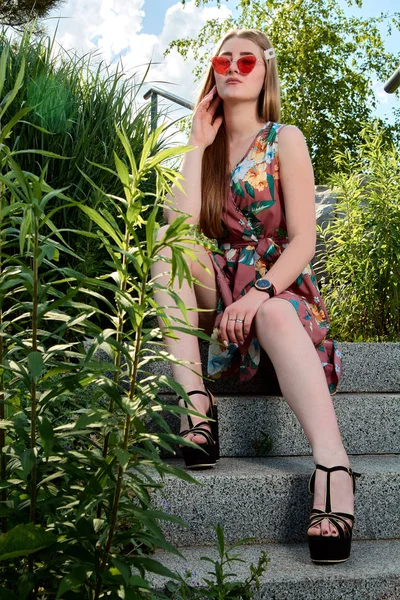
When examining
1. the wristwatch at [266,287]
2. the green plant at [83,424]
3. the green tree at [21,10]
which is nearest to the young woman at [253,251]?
the wristwatch at [266,287]

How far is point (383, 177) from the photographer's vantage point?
170 inches

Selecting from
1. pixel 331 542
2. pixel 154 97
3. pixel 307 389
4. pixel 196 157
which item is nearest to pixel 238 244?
pixel 196 157

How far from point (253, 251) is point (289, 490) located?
936 millimetres

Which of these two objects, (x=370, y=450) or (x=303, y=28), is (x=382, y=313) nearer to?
(x=370, y=450)

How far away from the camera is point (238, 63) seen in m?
2.91

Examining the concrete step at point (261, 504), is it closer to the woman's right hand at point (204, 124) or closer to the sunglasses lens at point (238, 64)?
the woman's right hand at point (204, 124)

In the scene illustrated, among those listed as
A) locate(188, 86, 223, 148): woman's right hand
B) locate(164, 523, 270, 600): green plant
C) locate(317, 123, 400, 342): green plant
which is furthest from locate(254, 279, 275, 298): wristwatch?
locate(317, 123, 400, 342): green plant

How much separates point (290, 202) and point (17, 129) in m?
1.52

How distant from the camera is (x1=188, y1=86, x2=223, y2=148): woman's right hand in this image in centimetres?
302

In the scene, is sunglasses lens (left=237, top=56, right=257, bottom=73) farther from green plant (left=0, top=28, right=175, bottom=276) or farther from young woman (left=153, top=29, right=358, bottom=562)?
green plant (left=0, top=28, right=175, bottom=276)

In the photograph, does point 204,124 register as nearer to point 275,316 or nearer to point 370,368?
point 275,316

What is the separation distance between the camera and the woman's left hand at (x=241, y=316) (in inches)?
98.2

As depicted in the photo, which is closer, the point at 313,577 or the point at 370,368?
the point at 313,577

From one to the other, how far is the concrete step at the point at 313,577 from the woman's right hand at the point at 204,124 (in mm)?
1603
